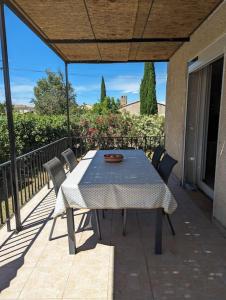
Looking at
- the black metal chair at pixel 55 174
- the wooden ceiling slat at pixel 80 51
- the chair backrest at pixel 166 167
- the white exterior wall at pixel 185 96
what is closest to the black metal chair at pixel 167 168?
the chair backrest at pixel 166 167

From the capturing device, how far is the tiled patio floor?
1.82 metres

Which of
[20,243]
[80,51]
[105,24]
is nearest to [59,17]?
[105,24]

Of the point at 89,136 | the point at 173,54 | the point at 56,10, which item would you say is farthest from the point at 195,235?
the point at 89,136

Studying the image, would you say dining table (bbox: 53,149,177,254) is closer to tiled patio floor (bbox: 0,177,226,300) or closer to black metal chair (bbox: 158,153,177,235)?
tiled patio floor (bbox: 0,177,226,300)

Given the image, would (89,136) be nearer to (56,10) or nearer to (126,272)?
(56,10)

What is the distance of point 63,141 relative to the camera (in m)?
6.29

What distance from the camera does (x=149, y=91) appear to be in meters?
18.1

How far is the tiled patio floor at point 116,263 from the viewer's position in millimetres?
1822

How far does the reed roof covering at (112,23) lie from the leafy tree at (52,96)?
43.2 ft

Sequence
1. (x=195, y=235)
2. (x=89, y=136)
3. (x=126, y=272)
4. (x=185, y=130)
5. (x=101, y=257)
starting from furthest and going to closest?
(x=89, y=136) < (x=185, y=130) < (x=195, y=235) < (x=101, y=257) < (x=126, y=272)

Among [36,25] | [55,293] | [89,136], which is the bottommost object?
[55,293]

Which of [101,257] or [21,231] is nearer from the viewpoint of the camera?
[101,257]

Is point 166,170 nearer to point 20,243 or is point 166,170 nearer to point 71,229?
point 71,229

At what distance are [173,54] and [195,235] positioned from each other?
3.82 m
